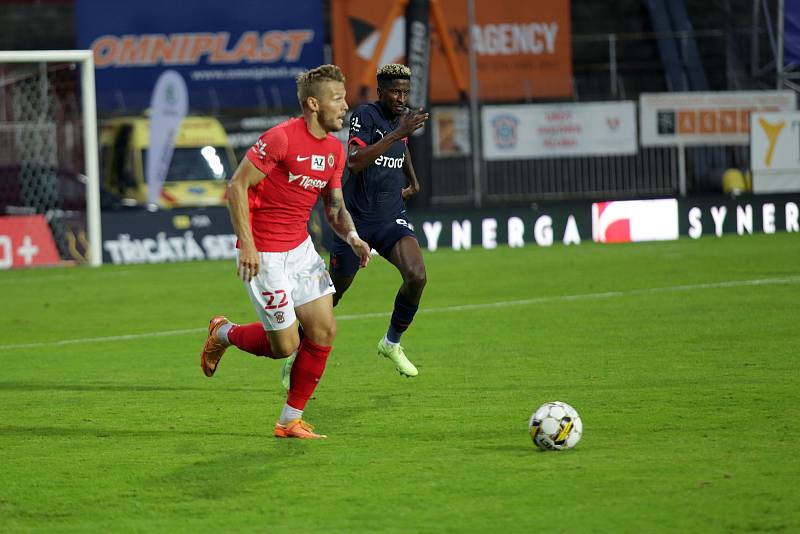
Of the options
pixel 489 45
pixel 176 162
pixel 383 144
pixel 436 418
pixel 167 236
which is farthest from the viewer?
pixel 489 45

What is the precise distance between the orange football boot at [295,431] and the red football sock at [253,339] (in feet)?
1.88

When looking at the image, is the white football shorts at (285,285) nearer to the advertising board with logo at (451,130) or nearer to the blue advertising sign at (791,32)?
the advertising board with logo at (451,130)

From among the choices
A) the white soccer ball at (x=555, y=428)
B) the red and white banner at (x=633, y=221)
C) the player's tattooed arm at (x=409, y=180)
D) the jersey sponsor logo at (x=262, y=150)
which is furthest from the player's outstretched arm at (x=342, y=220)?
the red and white banner at (x=633, y=221)

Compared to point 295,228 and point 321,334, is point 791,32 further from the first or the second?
point 321,334

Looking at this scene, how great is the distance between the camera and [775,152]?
2400 cm

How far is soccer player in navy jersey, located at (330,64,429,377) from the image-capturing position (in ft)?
31.8

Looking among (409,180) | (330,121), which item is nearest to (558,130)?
(409,180)

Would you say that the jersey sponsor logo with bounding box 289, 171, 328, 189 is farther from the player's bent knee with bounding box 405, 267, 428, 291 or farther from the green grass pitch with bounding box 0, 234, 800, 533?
the player's bent knee with bounding box 405, 267, 428, 291

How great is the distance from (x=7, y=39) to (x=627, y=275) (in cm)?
2058

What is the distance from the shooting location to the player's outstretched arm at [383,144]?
29.4 ft

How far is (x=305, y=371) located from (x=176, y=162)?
64.3 ft

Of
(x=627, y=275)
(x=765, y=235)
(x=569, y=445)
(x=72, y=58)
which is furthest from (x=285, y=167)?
(x=765, y=235)

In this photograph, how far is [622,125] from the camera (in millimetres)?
26703

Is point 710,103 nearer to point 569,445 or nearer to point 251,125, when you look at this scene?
point 251,125
